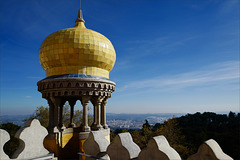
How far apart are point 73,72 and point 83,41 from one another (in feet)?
6.17

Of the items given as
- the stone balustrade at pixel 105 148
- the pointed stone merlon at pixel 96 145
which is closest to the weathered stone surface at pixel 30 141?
the stone balustrade at pixel 105 148

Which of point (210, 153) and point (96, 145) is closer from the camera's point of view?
point (210, 153)

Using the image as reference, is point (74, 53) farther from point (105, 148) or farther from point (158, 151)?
point (158, 151)

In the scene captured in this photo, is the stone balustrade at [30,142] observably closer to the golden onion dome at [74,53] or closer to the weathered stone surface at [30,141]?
the weathered stone surface at [30,141]

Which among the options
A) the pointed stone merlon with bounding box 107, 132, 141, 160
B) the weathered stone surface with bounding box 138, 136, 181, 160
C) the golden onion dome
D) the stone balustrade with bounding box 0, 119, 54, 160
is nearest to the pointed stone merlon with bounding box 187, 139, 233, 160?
the weathered stone surface with bounding box 138, 136, 181, 160

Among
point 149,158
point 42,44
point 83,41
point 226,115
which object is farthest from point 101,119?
point 226,115

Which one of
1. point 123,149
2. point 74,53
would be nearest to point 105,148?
point 123,149

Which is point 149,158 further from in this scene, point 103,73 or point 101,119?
point 101,119

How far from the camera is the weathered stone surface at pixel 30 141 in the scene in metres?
4.20

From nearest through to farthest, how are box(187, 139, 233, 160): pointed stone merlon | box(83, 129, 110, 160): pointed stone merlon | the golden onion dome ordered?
box(187, 139, 233, 160): pointed stone merlon, box(83, 129, 110, 160): pointed stone merlon, the golden onion dome

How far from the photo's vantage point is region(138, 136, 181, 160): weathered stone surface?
3.47 meters

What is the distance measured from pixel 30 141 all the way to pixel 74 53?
6.68 meters

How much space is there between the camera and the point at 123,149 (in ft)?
13.8

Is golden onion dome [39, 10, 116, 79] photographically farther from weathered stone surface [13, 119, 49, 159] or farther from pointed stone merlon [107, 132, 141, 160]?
pointed stone merlon [107, 132, 141, 160]
